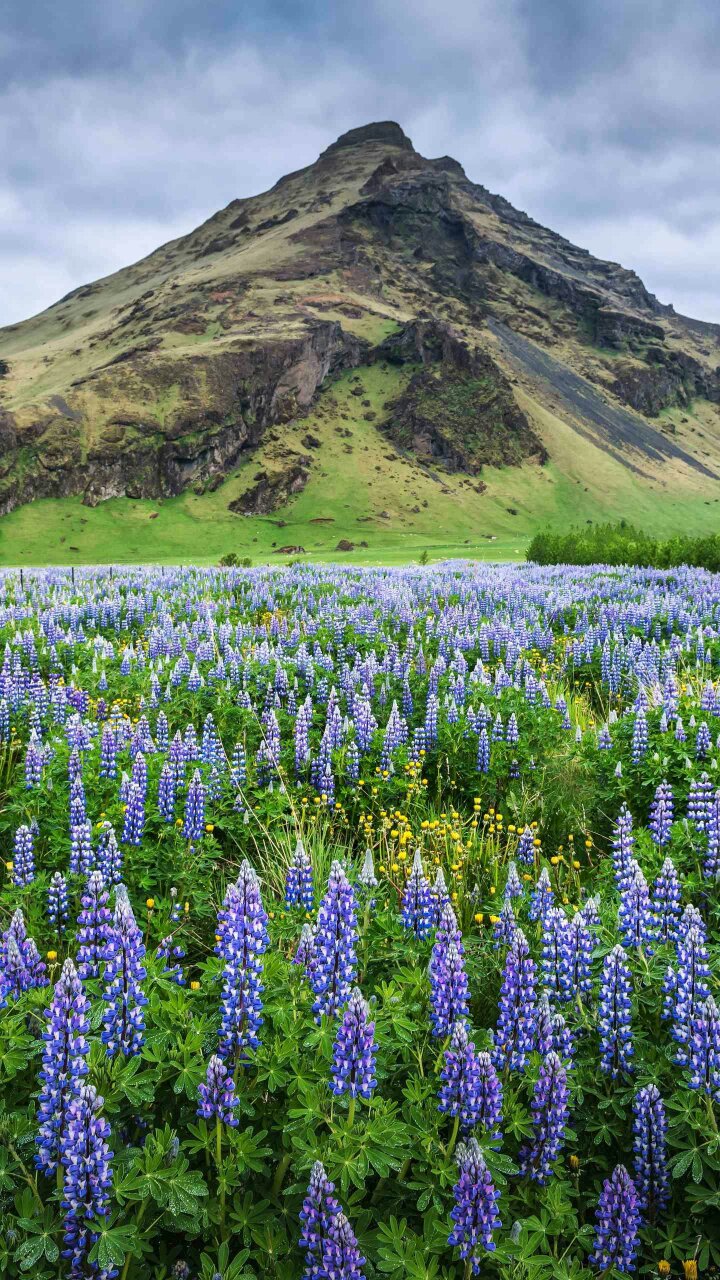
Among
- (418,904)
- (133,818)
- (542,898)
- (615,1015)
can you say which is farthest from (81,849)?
(615,1015)

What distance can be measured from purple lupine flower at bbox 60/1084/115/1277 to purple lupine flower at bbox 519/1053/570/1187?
1.62 meters

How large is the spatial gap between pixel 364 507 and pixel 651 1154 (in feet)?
415

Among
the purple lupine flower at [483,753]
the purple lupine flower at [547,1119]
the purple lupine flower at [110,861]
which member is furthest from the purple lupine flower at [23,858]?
the purple lupine flower at [483,753]

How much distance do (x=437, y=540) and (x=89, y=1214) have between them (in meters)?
108

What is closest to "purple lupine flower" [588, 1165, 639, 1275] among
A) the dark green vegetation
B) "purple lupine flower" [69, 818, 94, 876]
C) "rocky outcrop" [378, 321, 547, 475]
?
"purple lupine flower" [69, 818, 94, 876]

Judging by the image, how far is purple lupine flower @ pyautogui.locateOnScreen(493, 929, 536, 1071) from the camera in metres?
3.07

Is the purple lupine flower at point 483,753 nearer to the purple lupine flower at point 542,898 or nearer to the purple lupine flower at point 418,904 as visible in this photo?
the purple lupine flower at point 542,898

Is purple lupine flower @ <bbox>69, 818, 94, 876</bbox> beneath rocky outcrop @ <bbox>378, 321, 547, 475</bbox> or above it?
beneath

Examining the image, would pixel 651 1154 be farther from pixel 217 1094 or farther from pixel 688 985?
pixel 217 1094

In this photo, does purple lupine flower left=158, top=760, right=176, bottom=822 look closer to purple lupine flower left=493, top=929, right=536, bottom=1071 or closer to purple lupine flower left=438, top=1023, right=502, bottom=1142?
purple lupine flower left=493, top=929, right=536, bottom=1071

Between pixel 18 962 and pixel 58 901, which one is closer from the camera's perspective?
pixel 18 962

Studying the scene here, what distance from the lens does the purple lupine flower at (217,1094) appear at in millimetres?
2721

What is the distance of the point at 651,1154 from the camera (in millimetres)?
2930

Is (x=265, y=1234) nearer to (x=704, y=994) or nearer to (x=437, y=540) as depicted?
(x=704, y=994)
